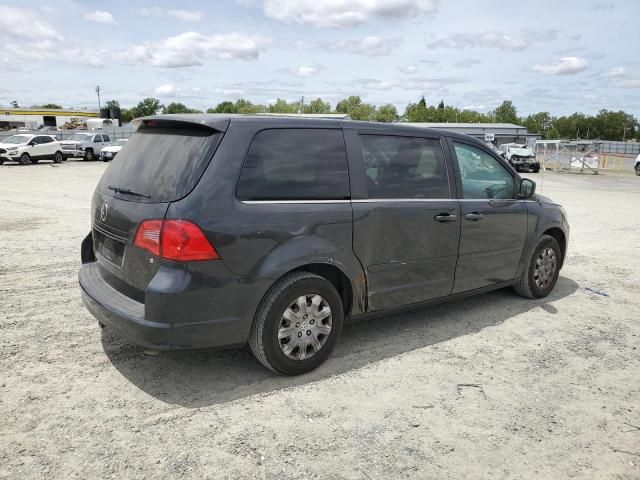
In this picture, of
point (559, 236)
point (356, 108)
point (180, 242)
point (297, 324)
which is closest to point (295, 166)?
point (180, 242)

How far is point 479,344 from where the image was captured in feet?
14.6

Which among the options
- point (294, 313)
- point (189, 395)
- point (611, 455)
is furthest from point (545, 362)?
point (189, 395)

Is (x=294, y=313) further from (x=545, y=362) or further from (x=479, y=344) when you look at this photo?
(x=545, y=362)

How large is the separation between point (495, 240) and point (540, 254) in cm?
97

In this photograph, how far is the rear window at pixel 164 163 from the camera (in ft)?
10.8

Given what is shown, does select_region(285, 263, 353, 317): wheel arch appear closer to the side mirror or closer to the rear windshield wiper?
the rear windshield wiper

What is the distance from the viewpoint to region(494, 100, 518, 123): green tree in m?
131

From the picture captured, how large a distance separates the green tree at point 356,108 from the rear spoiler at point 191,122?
122552mm

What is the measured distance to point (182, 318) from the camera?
10.5ft

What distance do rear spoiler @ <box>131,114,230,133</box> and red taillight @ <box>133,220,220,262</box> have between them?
687mm

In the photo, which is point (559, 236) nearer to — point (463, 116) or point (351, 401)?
point (351, 401)

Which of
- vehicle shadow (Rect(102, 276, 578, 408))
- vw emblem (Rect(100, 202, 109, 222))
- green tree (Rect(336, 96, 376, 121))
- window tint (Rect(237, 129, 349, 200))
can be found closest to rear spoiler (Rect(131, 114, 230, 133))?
window tint (Rect(237, 129, 349, 200))

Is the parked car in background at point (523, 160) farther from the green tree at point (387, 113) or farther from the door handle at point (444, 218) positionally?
the green tree at point (387, 113)


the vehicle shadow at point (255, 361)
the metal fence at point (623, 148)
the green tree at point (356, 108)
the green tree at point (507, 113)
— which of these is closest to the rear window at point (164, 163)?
the vehicle shadow at point (255, 361)
